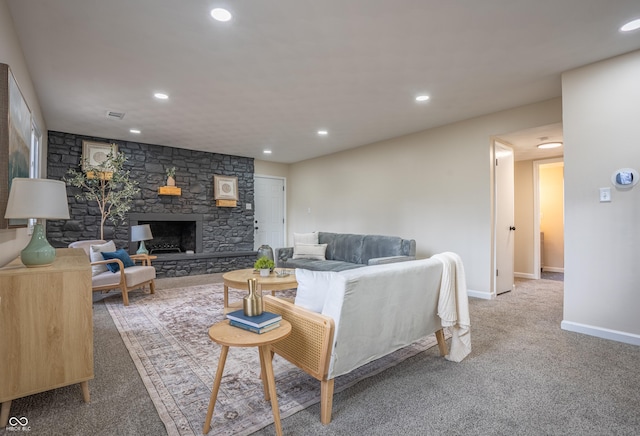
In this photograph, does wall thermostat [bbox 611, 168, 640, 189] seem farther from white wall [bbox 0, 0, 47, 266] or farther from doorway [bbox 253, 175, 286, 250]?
doorway [bbox 253, 175, 286, 250]

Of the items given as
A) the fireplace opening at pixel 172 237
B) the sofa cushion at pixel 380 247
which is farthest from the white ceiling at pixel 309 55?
the fireplace opening at pixel 172 237

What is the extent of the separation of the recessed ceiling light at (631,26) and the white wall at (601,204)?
1.58 ft

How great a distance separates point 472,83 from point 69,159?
6.13 metres

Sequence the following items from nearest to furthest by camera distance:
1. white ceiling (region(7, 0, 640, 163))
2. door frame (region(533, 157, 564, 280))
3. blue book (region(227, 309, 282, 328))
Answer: blue book (region(227, 309, 282, 328))
white ceiling (region(7, 0, 640, 163))
door frame (region(533, 157, 564, 280))

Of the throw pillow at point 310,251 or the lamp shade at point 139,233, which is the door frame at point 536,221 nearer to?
the throw pillow at point 310,251

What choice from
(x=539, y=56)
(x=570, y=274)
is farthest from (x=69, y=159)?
(x=570, y=274)

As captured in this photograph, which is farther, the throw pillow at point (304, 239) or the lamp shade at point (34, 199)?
the throw pillow at point (304, 239)

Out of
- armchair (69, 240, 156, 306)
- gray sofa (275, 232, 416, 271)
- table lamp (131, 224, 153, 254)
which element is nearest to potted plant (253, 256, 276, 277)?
gray sofa (275, 232, 416, 271)

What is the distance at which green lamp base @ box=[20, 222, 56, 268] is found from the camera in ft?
6.05

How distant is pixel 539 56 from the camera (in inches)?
110

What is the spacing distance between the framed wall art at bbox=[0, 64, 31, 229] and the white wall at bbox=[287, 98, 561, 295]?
4686mm

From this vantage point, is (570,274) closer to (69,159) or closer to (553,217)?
(553,217)

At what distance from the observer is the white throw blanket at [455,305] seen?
226 centimetres

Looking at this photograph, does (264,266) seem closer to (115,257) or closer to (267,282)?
(267,282)
